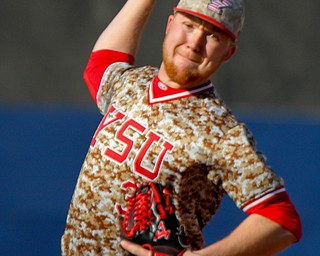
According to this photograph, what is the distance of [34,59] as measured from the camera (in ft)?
15.5

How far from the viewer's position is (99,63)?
97.6 inches

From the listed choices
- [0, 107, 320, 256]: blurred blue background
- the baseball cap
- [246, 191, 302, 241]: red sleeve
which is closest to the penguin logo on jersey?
the baseball cap

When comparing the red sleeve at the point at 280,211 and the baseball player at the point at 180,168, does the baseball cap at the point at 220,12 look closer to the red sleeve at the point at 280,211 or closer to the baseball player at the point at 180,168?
the baseball player at the point at 180,168

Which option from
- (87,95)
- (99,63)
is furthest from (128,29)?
(87,95)

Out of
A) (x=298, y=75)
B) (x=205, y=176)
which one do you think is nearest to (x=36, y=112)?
(x=298, y=75)

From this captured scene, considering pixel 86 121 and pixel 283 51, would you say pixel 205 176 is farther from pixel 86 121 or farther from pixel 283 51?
pixel 283 51

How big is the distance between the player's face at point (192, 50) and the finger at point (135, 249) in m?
0.44

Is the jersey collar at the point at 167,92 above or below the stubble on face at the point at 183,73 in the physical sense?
below

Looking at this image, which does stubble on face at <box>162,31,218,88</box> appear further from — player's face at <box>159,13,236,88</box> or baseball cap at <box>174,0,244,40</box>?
baseball cap at <box>174,0,244,40</box>

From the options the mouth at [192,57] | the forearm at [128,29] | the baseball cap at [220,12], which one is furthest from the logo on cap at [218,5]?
the forearm at [128,29]

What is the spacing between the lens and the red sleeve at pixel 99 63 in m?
2.45

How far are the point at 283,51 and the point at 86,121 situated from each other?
119 centimetres

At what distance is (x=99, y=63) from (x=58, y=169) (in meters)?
1.82

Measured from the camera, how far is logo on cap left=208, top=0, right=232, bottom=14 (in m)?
2.12
